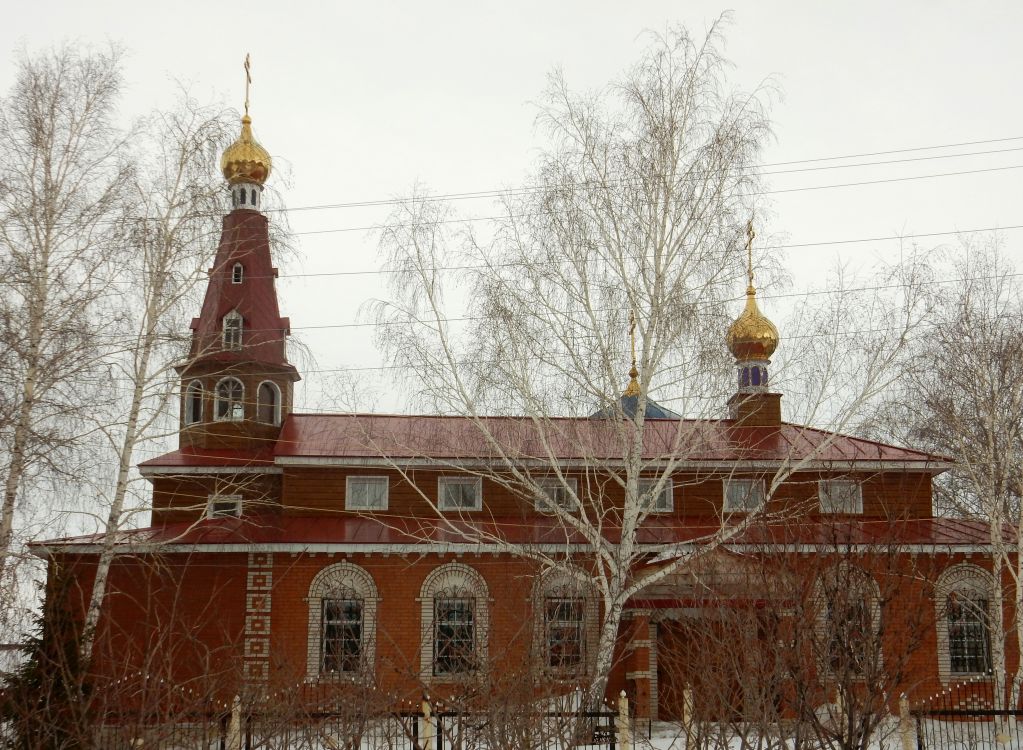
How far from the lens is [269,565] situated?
23453mm

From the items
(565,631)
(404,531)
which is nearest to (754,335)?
(404,531)

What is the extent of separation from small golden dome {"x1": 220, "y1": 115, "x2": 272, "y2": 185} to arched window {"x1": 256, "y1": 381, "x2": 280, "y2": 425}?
513 centimetres

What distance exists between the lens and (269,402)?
1063 inches

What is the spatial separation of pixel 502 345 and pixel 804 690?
390 inches

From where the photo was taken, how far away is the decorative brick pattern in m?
23.0

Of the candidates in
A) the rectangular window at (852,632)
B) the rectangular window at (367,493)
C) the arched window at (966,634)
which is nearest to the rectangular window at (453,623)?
the rectangular window at (367,493)

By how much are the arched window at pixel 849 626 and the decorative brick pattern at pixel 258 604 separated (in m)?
15.9

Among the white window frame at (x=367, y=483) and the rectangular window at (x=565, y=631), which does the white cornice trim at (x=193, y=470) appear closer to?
the white window frame at (x=367, y=483)

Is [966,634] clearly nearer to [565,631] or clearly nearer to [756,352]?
[756,352]

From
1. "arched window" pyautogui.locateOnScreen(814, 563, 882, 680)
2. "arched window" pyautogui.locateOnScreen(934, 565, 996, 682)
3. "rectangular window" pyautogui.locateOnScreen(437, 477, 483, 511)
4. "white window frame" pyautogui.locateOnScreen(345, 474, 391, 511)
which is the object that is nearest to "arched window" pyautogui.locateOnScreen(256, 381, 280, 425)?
"white window frame" pyautogui.locateOnScreen(345, 474, 391, 511)

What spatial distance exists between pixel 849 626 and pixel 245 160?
21002 millimetres

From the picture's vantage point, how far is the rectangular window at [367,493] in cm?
2520

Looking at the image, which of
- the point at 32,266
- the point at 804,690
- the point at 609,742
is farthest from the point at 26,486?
the point at 804,690

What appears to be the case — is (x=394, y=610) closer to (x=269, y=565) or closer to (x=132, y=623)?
(x=269, y=565)
